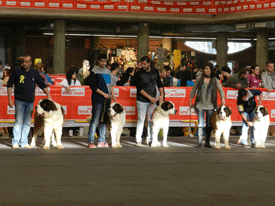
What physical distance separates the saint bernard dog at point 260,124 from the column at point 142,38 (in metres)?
19.1

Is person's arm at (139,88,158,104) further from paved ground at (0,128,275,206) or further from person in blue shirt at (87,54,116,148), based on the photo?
paved ground at (0,128,275,206)

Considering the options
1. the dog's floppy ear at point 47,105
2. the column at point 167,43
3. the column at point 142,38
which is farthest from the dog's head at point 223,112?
the column at point 167,43

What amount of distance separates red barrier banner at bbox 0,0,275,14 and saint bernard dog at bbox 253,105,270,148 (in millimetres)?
16593

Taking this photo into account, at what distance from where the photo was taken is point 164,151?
489 inches

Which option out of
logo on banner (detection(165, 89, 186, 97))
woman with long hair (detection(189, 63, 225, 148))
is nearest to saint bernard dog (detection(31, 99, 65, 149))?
woman with long hair (detection(189, 63, 225, 148))

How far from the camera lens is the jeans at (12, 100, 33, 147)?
12312mm

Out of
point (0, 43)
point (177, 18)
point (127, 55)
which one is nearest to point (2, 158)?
point (177, 18)

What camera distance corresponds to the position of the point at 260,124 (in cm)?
1330

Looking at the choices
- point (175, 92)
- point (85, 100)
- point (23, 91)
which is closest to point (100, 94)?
point (23, 91)

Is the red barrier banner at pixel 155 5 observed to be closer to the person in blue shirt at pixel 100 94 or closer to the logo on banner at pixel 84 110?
the logo on banner at pixel 84 110

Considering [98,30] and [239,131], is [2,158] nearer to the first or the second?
[239,131]

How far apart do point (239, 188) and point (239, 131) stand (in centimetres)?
854

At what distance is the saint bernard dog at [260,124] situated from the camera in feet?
43.1

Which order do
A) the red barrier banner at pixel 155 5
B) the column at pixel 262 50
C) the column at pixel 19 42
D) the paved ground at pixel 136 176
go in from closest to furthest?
1. the paved ground at pixel 136 176
2. the red barrier banner at pixel 155 5
3. the column at pixel 262 50
4. the column at pixel 19 42
